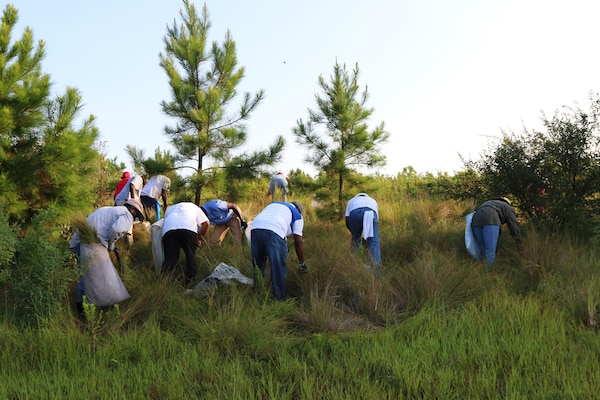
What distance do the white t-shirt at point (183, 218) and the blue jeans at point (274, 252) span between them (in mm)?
1062

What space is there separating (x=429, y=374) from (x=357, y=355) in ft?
2.30

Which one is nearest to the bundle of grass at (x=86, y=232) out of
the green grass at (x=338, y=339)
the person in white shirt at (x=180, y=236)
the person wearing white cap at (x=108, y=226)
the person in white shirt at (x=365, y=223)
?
the person wearing white cap at (x=108, y=226)

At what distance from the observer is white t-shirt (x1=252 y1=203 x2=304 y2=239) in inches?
260

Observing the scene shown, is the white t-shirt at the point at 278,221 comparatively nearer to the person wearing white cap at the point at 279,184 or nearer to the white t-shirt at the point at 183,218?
the white t-shirt at the point at 183,218

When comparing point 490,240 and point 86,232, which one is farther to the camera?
point 490,240

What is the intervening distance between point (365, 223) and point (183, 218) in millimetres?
2868

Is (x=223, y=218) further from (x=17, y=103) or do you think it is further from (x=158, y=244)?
(x=17, y=103)

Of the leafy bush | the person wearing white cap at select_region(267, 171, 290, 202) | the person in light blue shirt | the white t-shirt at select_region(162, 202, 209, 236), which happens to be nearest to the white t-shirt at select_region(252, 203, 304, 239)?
the white t-shirt at select_region(162, 202, 209, 236)

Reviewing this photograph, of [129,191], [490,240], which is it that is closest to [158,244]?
[129,191]

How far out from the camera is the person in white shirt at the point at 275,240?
6535mm

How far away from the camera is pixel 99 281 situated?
19.9ft

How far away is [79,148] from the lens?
9531 mm

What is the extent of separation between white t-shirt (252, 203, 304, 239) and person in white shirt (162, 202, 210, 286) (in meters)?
1.01

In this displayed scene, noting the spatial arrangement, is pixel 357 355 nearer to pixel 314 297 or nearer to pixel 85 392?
pixel 314 297
